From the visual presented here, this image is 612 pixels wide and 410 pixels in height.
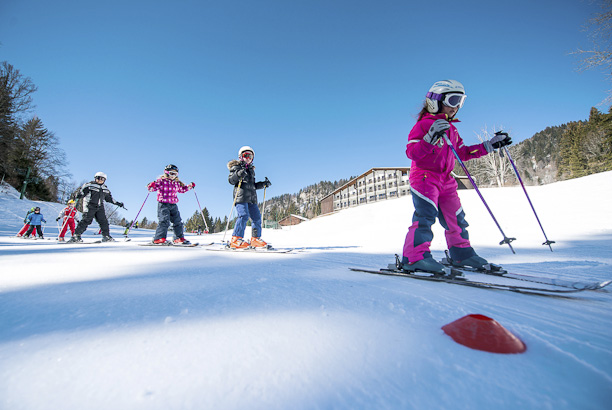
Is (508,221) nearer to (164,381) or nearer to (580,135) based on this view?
(164,381)

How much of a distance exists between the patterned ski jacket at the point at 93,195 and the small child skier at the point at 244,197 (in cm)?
557

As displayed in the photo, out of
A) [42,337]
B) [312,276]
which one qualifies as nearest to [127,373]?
[42,337]

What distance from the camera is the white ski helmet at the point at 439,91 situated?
2.46 meters

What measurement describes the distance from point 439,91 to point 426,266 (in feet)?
5.88

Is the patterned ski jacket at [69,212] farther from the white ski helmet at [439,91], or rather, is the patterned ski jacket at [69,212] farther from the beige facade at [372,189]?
the beige facade at [372,189]

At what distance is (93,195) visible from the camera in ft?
24.5

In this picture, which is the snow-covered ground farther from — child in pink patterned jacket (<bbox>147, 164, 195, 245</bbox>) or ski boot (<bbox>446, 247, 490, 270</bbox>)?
child in pink patterned jacket (<bbox>147, 164, 195, 245</bbox>)

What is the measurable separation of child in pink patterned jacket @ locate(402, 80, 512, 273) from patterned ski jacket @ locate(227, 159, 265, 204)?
321cm

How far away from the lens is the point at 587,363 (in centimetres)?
66

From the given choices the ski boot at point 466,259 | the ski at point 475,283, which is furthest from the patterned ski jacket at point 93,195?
the ski boot at point 466,259

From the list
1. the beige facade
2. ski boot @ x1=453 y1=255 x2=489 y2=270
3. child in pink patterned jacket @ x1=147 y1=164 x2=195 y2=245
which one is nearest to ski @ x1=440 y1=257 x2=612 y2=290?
ski boot @ x1=453 y1=255 x2=489 y2=270

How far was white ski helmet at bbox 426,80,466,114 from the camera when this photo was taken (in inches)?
96.9

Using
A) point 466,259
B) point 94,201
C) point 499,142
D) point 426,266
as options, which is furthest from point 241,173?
point 94,201

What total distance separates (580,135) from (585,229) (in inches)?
1925
